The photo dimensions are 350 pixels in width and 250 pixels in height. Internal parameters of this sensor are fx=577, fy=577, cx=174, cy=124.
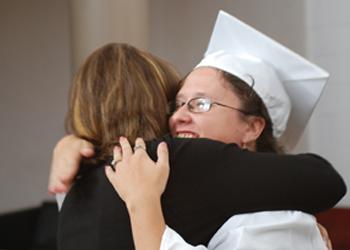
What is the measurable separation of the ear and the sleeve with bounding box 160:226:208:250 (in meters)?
0.51

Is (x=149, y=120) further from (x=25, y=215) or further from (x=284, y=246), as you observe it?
(x=25, y=215)

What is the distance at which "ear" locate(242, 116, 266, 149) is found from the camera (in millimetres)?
1589

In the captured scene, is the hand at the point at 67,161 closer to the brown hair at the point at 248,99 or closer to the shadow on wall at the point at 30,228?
the brown hair at the point at 248,99

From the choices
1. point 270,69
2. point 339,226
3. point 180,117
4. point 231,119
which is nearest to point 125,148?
point 180,117

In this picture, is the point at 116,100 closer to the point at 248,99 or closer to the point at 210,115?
the point at 210,115

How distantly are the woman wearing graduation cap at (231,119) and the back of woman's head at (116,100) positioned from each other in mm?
68

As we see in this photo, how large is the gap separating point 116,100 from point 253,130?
1.59 ft

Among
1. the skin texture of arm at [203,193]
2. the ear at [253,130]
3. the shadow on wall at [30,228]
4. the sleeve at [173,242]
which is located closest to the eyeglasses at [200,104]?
the ear at [253,130]

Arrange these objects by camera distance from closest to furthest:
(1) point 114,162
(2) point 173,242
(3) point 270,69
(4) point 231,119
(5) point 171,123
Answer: (2) point 173,242
(1) point 114,162
(5) point 171,123
(4) point 231,119
(3) point 270,69

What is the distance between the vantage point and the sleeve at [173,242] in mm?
1119

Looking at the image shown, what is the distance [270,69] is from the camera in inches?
64.9

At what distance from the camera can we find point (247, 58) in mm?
1661

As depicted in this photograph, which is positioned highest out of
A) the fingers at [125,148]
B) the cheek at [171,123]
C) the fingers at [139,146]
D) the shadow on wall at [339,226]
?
the fingers at [139,146]

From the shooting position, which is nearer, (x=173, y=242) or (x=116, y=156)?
(x=173, y=242)
